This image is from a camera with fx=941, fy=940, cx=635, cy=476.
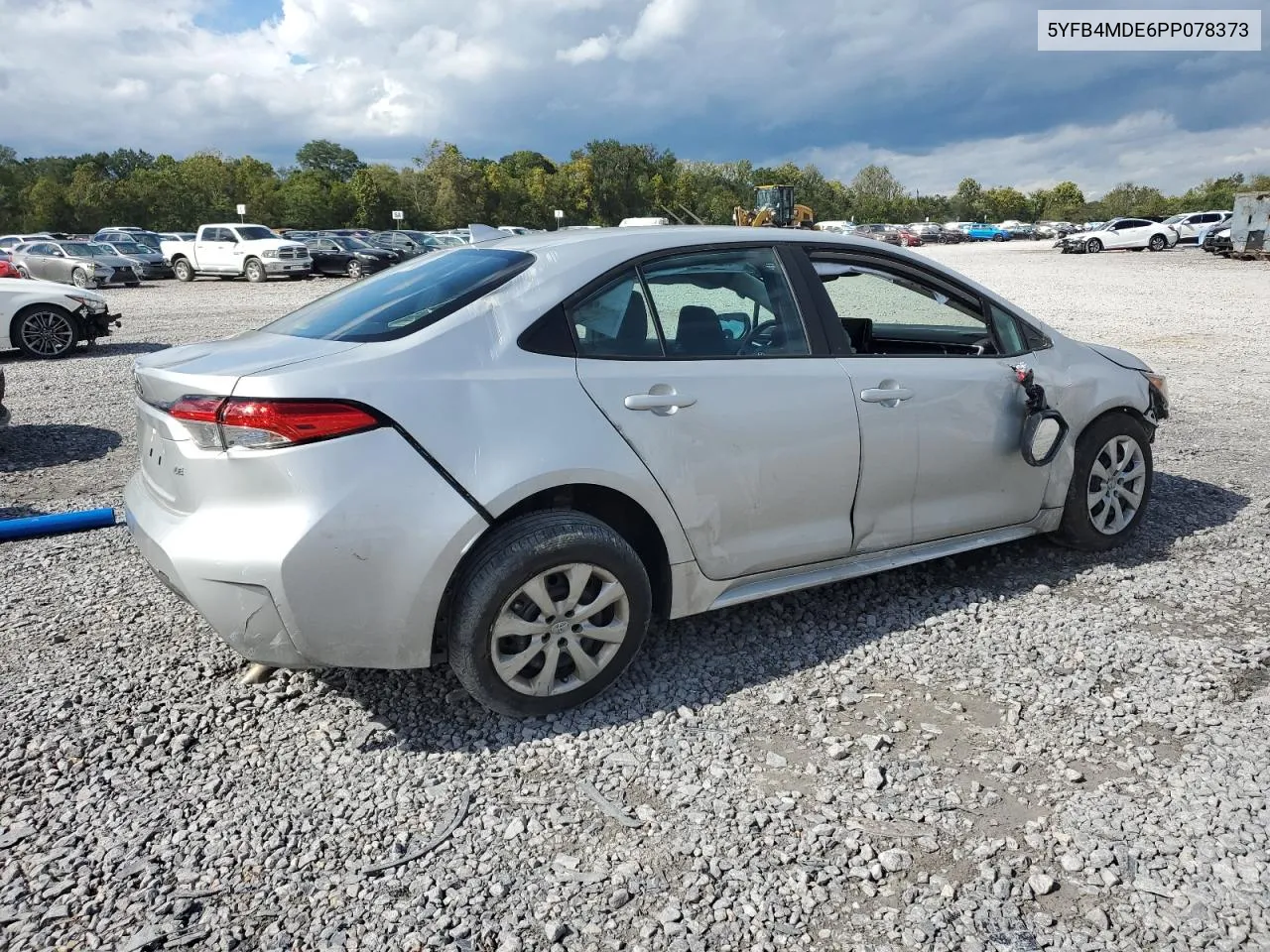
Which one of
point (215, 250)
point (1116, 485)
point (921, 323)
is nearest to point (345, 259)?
point (215, 250)

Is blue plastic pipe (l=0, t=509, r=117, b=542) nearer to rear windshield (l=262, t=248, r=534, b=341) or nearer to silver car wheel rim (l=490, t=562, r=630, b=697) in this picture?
rear windshield (l=262, t=248, r=534, b=341)

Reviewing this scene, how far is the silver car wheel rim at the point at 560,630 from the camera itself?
10.2ft

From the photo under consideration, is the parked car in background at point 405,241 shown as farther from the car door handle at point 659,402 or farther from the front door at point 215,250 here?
the car door handle at point 659,402

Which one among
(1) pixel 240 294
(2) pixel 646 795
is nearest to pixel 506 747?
(2) pixel 646 795

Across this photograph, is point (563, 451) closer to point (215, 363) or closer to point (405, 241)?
point (215, 363)

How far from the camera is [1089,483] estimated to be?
4.64m

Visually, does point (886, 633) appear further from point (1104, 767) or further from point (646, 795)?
point (646, 795)

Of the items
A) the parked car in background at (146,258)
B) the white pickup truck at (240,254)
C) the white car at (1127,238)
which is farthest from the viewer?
the white car at (1127,238)

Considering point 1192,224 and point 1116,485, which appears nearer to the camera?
point 1116,485

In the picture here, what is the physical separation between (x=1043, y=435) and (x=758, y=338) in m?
Answer: 1.56

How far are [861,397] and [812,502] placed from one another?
0.47 metres

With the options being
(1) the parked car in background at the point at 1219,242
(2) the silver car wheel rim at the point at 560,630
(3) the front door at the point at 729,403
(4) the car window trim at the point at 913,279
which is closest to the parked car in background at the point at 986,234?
(1) the parked car in background at the point at 1219,242

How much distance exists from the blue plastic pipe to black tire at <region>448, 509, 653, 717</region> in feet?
10.1

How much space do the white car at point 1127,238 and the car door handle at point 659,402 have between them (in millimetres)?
44577
